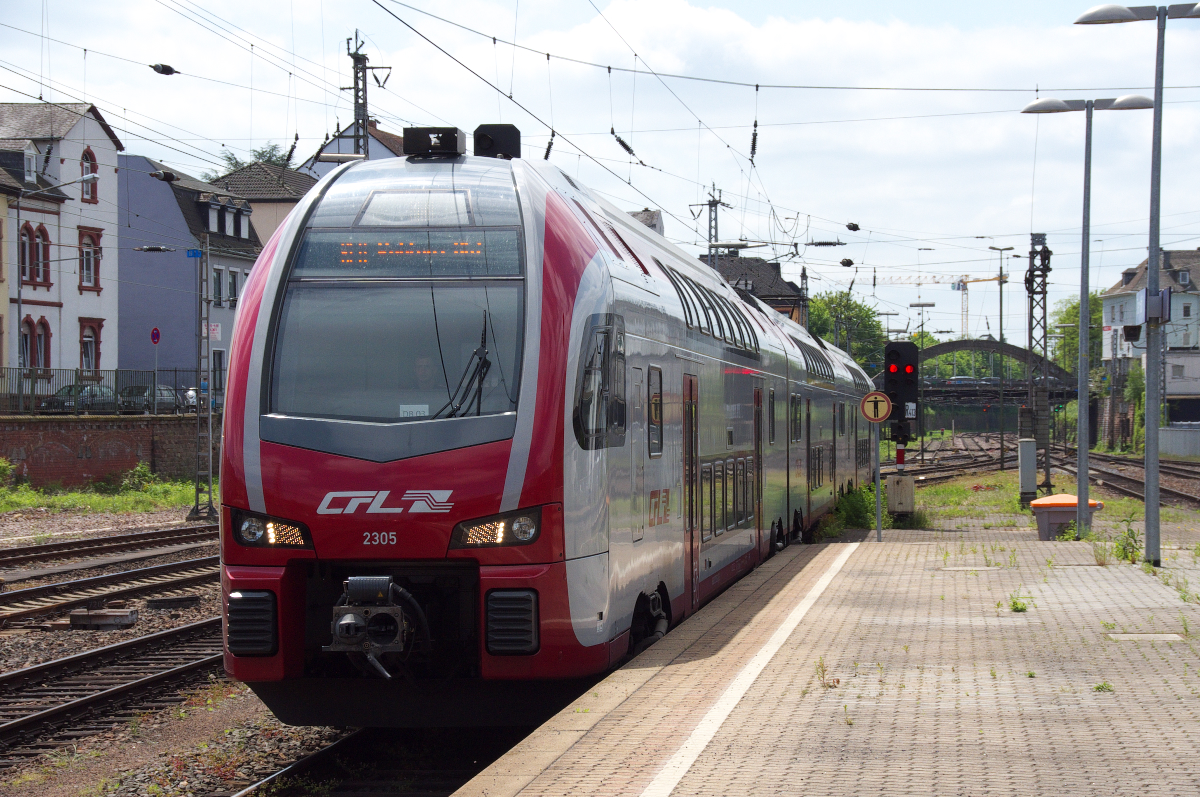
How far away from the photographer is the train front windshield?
7371mm

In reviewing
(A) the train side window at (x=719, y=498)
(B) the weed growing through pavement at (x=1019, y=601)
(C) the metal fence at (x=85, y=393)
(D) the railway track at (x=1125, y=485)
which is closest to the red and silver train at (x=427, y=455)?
(A) the train side window at (x=719, y=498)

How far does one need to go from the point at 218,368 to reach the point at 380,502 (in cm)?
4918

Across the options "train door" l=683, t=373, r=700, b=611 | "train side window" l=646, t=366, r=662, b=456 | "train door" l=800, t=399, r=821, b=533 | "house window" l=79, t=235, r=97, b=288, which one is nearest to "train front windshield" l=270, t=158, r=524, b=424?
"train side window" l=646, t=366, r=662, b=456

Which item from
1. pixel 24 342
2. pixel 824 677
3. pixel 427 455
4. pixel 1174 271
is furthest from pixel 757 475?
pixel 1174 271

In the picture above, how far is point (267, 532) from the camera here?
23.9 ft

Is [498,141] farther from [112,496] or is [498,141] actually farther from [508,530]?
[112,496]

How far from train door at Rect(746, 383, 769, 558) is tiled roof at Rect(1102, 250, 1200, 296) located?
9333 cm

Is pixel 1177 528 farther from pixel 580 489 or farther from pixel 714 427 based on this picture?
pixel 580 489

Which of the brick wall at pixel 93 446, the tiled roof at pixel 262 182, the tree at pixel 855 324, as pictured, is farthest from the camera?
the tree at pixel 855 324

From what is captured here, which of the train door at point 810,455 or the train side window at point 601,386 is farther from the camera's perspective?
the train door at point 810,455

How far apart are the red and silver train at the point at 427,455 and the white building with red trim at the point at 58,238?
38.8m

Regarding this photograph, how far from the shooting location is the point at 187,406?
4359 cm

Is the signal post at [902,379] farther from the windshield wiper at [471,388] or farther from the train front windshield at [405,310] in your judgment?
the windshield wiper at [471,388]

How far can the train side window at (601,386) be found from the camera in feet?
24.8
